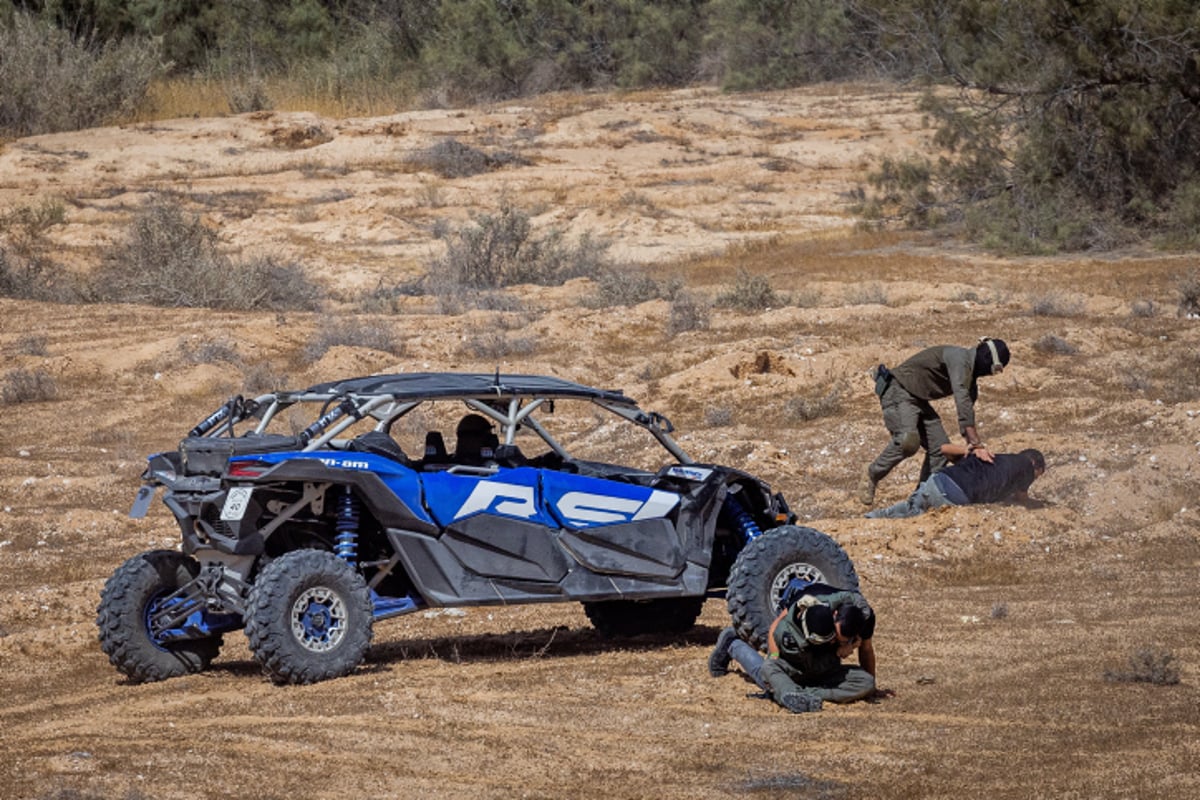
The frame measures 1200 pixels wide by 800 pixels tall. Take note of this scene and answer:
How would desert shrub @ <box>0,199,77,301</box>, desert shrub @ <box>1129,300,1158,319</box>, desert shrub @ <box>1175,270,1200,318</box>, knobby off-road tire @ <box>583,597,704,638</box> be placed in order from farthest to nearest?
1. desert shrub @ <box>0,199,77,301</box>
2. desert shrub @ <box>1129,300,1158,319</box>
3. desert shrub @ <box>1175,270,1200,318</box>
4. knobby off-road tire @ <box>583,597,704,638</box>

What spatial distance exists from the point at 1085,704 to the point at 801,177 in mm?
29071

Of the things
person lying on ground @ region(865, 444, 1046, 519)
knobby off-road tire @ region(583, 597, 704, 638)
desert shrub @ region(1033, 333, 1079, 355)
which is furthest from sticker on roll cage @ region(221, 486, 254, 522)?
desert shrub @ region(1033, 333, 1079, 355)

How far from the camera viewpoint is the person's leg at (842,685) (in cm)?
844

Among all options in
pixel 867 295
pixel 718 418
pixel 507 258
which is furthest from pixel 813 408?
pixel 507 258

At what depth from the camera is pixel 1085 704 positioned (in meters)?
8.32

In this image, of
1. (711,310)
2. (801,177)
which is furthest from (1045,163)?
(711,310)

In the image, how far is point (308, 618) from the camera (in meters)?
8.91

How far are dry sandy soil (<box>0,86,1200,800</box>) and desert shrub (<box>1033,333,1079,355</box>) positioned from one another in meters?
0.05

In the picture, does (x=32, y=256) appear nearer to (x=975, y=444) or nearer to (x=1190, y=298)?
(x=1190, y=298)

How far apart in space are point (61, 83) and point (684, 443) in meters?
24.8

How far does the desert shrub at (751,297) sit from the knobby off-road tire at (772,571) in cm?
1566

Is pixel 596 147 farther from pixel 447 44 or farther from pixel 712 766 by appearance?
pixel 712 766

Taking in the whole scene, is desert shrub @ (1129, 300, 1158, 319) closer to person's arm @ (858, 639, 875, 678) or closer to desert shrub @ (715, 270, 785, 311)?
desert shrub @ (715, 270, 785, 311)

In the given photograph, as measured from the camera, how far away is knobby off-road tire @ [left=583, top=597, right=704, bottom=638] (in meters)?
10.6
